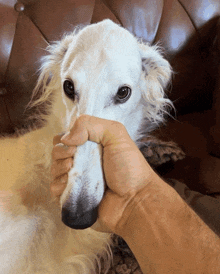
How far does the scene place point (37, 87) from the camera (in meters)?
1.79

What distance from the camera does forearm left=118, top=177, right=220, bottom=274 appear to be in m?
0.89

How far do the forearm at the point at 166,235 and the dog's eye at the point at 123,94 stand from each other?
46 cm

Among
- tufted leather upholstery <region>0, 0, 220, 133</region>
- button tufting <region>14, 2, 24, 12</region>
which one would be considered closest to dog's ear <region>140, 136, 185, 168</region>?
tufted leather upholstery <region>0, 0, 220, 133</region>

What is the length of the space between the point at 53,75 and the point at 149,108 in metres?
0.76

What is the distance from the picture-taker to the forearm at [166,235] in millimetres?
888

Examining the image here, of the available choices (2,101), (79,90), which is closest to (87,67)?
(79,90)

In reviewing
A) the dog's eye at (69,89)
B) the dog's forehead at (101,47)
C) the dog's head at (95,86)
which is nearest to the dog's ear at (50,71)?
the dog's head at (95,86)

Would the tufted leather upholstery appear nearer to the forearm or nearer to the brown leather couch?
the brown leather couch

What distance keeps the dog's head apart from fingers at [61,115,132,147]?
0.13 ft

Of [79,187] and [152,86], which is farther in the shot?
[152,86]

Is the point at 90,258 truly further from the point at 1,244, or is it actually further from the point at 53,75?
the point at 53,75

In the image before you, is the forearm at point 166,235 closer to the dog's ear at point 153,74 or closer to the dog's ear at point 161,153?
the dog's ear at point 161,153

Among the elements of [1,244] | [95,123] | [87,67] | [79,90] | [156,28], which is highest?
[156,28]

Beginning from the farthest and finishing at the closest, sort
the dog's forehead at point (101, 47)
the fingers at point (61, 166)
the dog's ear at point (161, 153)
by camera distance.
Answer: the dog's ear at point (161, 153)
the dog's forehead at point (101, 47)
the fingers at point (61, 166)
